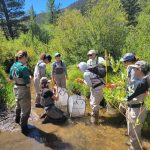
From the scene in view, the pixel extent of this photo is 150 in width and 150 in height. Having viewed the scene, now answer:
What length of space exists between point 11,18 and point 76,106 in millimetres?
40411

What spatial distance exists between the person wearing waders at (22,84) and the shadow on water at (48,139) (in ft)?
0.85

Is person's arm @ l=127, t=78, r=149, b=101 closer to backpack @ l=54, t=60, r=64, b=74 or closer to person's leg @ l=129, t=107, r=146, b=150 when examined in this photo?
person's leg @ l=129, t=107, r=146, b=150

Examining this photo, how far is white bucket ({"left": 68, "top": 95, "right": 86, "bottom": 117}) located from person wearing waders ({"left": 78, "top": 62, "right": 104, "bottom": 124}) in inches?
20.0

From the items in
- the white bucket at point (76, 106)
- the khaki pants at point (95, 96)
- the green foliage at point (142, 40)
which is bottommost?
the white bucket at point (76, 106)

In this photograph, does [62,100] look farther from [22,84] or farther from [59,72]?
[22,84]

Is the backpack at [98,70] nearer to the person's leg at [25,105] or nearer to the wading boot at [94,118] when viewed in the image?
the wading boot at [94,118]

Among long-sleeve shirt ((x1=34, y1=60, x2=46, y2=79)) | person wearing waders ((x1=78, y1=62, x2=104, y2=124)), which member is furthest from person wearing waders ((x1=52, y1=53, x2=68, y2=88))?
person wearing waders ((x1=78, y1=62, x2=104, y2=124))

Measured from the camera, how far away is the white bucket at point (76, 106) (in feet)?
29.1

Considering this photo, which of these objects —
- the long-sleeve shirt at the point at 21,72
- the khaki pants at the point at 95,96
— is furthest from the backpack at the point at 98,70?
the long-sleeve shirt at the point at 21,72

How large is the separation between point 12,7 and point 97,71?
41.6m

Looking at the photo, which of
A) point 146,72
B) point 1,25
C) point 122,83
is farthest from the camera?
point 1,25

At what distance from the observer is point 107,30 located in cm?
1500

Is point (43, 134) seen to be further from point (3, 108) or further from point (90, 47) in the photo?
point (90, 47)

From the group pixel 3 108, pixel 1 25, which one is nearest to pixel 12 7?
pixel 1 25
